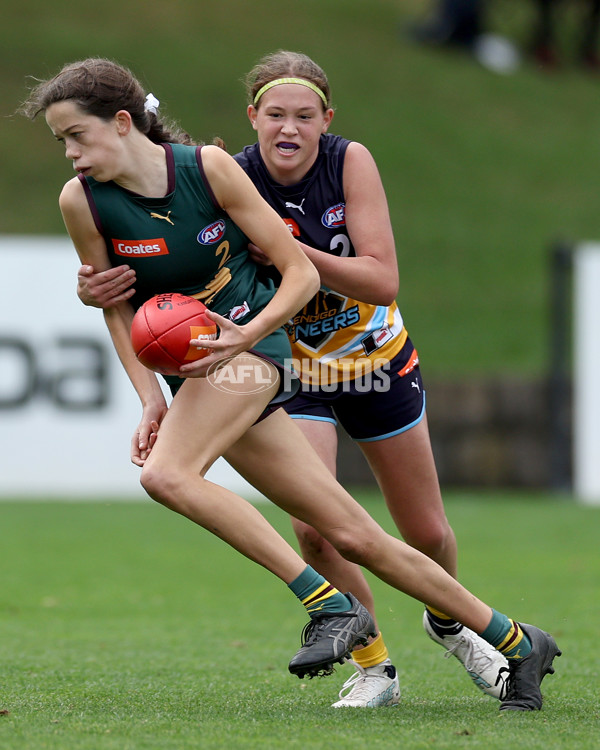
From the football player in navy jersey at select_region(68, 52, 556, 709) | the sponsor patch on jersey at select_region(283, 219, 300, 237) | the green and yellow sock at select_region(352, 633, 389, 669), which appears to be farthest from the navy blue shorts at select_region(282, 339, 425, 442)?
the green and yellow sock at select_region(352, 633, 389, 669)

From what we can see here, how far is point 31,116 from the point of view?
401cm

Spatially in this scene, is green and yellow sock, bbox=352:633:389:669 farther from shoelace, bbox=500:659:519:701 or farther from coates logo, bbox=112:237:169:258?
coates logo, bbox=112:237:169:258

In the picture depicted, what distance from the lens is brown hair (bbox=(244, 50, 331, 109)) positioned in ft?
14.7

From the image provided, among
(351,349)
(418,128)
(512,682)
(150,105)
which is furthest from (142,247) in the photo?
(418,128)

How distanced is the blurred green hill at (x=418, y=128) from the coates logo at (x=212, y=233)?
13.5m

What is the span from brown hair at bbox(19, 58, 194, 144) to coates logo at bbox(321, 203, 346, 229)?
0.81 metres

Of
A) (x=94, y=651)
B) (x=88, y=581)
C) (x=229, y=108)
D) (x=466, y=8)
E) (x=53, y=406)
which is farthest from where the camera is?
(x=466, y=8)

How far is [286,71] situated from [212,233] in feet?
2.71

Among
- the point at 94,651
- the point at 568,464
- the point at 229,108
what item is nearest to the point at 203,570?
the point at 94,651

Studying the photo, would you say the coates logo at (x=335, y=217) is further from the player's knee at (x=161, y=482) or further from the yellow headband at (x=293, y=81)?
the player's knee at (x=161, y=482)

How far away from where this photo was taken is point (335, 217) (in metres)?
4.56

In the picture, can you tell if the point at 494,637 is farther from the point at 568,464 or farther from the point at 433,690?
the point at 568,464

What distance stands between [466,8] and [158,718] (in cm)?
2527

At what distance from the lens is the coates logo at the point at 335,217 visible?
4551mm
